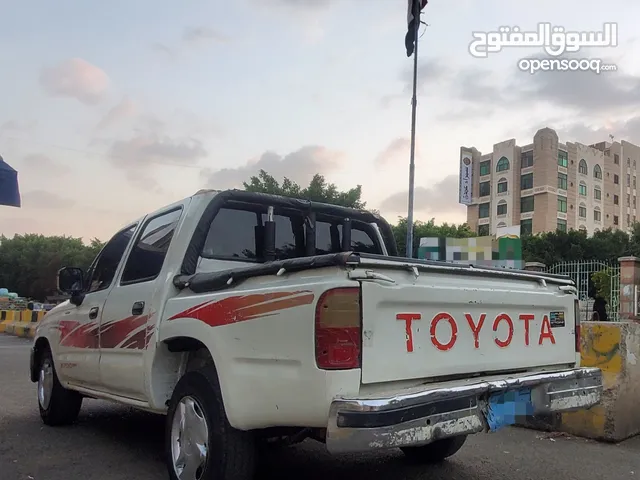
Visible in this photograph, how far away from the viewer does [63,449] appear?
4.93 meters

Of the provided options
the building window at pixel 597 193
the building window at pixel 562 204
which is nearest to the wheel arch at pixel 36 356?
the building window at pixel 562 204

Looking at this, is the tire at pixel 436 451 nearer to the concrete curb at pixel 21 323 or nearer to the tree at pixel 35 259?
the concrete curb at pixel 21 323

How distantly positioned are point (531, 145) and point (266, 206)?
6878 centimetres

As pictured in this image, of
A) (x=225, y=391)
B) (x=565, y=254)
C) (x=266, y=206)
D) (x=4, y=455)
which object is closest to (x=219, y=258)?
(x=266, y=206)

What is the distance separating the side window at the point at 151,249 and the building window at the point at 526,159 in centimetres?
6850

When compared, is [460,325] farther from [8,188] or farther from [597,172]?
[597,172]

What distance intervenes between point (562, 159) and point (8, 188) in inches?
2694

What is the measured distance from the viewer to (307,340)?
9.30 ft

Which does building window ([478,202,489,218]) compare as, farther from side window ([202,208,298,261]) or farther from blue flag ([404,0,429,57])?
side window ([202,208,298,261])

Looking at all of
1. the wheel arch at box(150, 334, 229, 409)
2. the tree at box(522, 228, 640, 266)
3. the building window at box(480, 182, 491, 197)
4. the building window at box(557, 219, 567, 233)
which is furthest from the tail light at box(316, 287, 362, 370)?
the building window at box(480, 182, 491, 197)

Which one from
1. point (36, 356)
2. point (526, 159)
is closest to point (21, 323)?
point (36, 356)

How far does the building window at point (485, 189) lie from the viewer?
73.2m

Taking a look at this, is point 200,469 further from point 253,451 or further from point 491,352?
point 491,352

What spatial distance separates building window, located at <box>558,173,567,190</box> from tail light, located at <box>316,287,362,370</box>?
70176 millimetres
